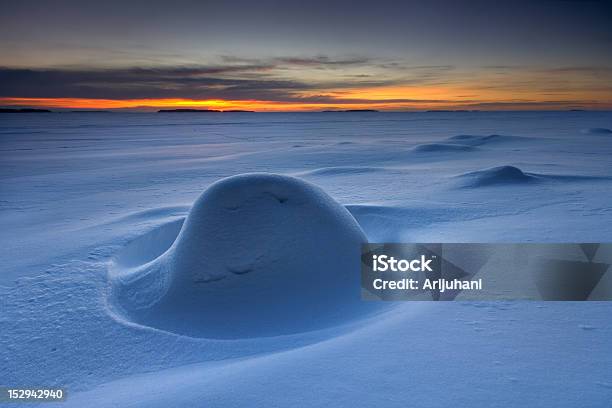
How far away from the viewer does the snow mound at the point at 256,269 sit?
3.11 metres

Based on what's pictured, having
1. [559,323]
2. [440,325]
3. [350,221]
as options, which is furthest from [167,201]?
[559,323]

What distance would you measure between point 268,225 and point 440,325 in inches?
58.6

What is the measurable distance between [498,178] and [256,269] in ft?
21.1

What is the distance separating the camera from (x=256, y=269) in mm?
3209

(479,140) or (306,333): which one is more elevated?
(479,140)

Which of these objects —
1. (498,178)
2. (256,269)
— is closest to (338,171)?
(498,178)

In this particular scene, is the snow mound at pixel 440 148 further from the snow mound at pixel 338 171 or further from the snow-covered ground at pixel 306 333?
the snow-covered ground at pixel 306 333

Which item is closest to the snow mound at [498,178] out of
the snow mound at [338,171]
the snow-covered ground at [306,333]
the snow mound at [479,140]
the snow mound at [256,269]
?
the snow-covered ground at [306,333]

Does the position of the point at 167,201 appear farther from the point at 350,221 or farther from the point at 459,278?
the point at 459,278

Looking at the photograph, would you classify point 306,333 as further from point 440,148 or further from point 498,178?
point 440,148

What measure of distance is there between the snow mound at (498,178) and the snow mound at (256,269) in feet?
16.9

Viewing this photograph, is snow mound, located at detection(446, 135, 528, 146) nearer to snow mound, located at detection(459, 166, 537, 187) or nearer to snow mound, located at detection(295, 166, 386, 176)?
snow mound, located at detection(295, 166, 386, 176)

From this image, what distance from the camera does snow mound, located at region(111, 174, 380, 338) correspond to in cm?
311

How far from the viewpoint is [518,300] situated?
310 centimetres
